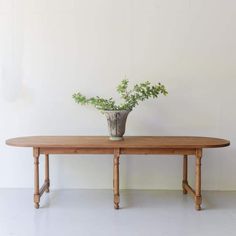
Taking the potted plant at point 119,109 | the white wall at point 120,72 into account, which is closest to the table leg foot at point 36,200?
the white wall at point 120,72

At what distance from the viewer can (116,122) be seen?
351 cm

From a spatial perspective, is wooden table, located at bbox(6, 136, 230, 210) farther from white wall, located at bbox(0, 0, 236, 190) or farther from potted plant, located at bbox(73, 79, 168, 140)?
white wall, located at bbox(0, 0, 236, 190)

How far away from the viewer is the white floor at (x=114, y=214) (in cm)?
287

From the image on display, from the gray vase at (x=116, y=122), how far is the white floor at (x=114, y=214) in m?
0.71

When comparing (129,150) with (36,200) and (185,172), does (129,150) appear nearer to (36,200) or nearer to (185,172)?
(185,172)

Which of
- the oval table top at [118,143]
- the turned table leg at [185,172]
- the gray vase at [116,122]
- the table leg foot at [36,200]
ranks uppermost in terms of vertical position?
the gray vase at [116,122]

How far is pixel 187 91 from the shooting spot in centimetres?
404

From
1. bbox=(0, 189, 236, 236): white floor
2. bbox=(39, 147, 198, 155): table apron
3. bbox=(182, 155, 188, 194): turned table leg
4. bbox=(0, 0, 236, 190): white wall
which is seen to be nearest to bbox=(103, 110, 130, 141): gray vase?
bbox=(39, 147, 198, 155): table apron

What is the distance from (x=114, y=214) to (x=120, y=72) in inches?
65.0

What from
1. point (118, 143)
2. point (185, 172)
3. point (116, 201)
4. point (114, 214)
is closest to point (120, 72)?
point (118, 143)

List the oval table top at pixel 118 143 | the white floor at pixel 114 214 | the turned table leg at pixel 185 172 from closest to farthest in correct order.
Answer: the white floor at pixel 114 214
the oval table top at pixel 118 143
the turned table leg at pixel 185 172

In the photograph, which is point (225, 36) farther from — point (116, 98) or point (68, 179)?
point (68, 179)

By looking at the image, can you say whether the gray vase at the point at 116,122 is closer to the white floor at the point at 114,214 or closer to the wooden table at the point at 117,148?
the wooden table at the point at 117,148

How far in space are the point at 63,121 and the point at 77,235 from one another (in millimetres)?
1644
